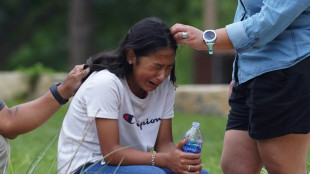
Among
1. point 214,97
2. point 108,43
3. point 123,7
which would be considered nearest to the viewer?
point 214,97

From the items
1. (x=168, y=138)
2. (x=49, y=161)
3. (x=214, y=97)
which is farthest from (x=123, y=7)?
(x=168, y=138)

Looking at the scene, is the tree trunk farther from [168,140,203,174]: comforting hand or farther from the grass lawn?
[168,140,203,174]: comforting hand

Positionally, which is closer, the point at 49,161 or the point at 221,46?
the point at 221,46

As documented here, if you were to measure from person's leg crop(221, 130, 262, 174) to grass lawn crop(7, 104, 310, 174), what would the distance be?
0.94 m

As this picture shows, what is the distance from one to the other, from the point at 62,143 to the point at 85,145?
0.49 feet

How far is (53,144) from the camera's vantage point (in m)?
7.01

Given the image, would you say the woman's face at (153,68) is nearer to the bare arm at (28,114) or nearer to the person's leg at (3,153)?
the bare arm at (28,114)

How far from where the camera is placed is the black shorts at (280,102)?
10.8 feet

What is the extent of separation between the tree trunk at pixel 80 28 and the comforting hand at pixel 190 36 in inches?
592

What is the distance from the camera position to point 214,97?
11.2 metres

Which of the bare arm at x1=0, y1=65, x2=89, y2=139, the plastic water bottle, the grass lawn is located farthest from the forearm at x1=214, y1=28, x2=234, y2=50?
the grass lawn

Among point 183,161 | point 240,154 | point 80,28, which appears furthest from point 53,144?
point 80,28

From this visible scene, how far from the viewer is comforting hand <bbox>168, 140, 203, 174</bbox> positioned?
339cm

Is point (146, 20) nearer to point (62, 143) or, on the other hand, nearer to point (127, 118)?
point (127, 118)
